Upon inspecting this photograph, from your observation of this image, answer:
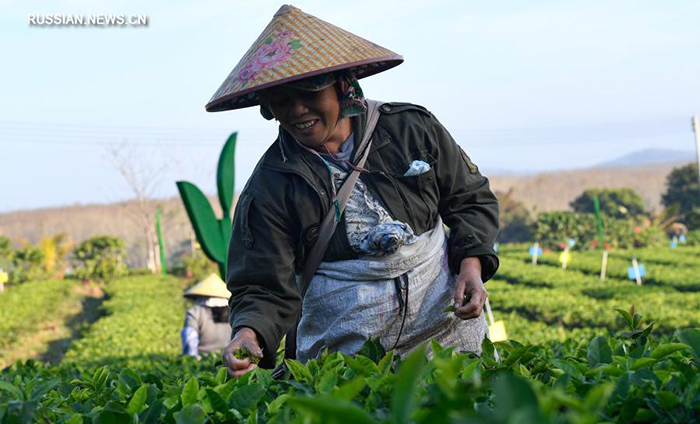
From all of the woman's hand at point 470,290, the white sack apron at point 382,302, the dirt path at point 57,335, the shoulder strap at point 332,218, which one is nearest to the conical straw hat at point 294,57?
the shoulder strap at point 332,218

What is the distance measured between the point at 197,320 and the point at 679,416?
6.44m

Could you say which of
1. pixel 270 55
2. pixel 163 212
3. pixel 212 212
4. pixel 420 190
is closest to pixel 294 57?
pixel 270 55

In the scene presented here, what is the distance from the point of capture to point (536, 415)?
938 millimetres

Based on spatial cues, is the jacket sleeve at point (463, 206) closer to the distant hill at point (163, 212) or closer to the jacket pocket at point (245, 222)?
the jacket pocket at point (245, 222)

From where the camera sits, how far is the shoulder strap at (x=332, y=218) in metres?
2.79

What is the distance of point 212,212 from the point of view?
877 centimetres

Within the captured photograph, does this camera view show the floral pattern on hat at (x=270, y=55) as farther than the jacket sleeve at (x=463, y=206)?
No

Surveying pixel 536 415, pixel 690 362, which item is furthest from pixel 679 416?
pixel 536 415

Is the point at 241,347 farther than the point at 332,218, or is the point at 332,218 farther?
the point at 332,218

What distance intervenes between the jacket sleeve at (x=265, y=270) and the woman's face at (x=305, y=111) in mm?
220

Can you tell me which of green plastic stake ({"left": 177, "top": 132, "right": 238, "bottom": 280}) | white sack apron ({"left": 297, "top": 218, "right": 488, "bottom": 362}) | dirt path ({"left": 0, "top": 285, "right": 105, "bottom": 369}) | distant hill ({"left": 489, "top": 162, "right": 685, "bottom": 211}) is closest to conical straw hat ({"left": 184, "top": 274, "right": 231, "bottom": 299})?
green plastic stake ({"left": 177, "top": 132, "right": 238, "bottom": 280})

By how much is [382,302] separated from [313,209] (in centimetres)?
34

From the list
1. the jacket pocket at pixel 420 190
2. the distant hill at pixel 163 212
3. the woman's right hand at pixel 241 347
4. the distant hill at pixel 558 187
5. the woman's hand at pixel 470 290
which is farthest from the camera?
the distant hill at pixel 558 187

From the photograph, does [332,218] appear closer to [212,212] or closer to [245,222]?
[245,222]
